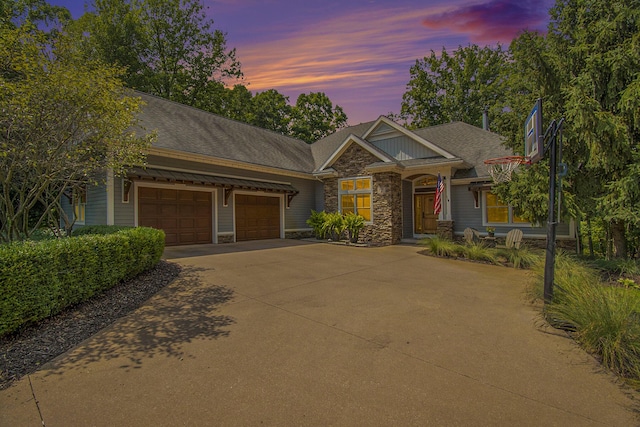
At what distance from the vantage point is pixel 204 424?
2.22m

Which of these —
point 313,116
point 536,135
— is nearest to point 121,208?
point 536,135

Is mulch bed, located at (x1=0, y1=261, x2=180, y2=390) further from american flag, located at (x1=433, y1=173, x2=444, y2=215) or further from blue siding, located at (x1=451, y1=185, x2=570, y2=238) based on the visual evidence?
blue siding, located at (x1=451, y1=185, x2=570, y2=238)

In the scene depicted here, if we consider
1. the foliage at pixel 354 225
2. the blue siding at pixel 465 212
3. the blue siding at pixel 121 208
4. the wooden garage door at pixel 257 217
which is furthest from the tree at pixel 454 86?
the blue siding at pixel 121 208

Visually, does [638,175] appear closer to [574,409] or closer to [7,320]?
[574,409]

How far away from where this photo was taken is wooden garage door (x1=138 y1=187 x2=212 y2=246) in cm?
1012

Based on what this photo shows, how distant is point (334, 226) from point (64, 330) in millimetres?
10216

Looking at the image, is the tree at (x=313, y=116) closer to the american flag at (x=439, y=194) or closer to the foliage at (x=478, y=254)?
the american flag at (x=439, y=194)

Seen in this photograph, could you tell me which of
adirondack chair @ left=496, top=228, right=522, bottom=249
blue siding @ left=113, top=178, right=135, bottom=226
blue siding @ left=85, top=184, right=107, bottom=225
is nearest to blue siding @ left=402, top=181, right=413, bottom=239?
adirondack chair @ left=496, top=228, right=522, bottom=249

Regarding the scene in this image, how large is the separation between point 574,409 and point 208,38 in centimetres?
3184

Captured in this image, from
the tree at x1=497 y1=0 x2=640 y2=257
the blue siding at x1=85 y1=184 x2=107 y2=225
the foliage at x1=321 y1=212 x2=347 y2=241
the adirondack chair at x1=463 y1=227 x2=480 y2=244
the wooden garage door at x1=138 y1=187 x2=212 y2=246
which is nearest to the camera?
the tree at x1=497 y1=0 x2=640 y2=257

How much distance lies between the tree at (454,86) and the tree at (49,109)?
28.3m

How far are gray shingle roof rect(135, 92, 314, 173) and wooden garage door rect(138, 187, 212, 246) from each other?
5.53 feet

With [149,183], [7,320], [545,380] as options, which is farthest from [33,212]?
[545,380]

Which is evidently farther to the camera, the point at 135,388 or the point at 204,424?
the point at 135,388
